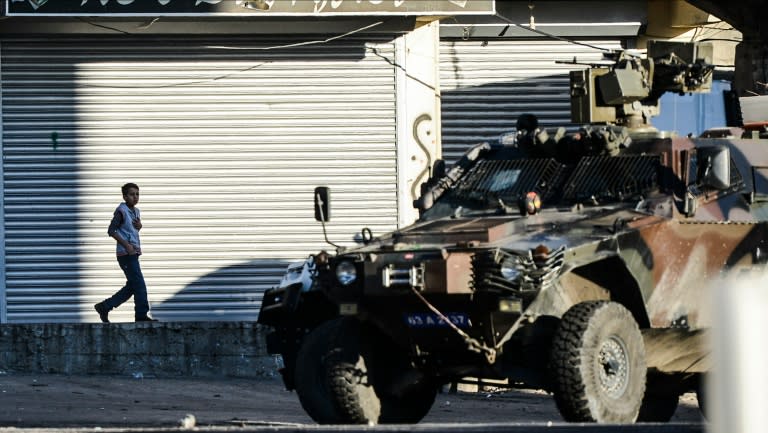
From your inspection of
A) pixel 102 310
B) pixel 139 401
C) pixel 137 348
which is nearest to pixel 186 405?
pixel 139 401

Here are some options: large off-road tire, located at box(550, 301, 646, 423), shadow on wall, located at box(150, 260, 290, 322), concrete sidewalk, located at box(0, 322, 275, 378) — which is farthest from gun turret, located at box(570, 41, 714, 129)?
shadow on wall, located at box(150, 260, 290, 322)

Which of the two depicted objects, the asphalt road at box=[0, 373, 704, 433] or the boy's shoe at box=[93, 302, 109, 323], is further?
the boy's shoe at box=[93, 302, 109, 323]

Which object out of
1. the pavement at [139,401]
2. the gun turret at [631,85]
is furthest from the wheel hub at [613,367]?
the gun turret at [631,85]

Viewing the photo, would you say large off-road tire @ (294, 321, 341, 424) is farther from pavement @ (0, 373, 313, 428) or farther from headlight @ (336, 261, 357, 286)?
pavement @ (0, 373, 313, 428)

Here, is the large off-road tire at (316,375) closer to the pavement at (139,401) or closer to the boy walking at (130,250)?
the pavement at (139,401)

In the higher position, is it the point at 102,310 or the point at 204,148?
the point at 204,148

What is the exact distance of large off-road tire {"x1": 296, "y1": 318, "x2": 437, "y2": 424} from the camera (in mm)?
8953

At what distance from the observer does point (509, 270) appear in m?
8.35

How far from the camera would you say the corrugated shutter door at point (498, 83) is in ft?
63.3

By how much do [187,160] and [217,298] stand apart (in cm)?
169

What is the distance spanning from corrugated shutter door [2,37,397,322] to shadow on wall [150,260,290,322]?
0.06ft

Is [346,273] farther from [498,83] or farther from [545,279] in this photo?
[498,83]

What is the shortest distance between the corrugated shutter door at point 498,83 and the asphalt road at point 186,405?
215 inches

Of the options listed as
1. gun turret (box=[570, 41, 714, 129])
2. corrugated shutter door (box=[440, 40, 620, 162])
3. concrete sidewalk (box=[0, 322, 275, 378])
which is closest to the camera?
gun turret (box=[570, 41, 714, 129])
